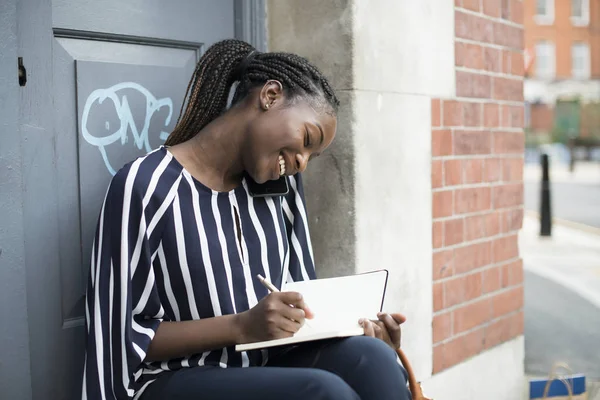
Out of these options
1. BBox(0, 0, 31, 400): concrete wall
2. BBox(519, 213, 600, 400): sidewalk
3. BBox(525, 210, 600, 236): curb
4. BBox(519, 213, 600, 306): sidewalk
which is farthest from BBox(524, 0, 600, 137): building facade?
BBox(0, 0, 31, 400): concrete wall

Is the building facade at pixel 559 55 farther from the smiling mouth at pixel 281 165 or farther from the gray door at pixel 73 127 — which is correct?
the smiling mouth at pixel 281 165

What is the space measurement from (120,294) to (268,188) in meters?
0.60

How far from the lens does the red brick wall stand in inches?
126

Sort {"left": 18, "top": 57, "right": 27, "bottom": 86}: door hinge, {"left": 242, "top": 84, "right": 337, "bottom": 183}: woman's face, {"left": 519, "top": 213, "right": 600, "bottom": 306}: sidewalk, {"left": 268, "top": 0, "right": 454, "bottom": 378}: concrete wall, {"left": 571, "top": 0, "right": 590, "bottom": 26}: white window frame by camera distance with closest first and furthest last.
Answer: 1. {"left": 242, "top": 84, "right": 337, "bottom": 183}: woman's face
2. {"left": 18, "top": 57, "right": 27, "bottom": 86}: door hinge
3. {"left": 268, "top": 0, "right": 454, "bottom": 378}: concrete wall
4. {"left": 519, "top": 213, "right": 600, "bottom": 306}: sidewalk
5. {"left": 571, "top": 0, "right": 590, "bottom": 26}: white window frame

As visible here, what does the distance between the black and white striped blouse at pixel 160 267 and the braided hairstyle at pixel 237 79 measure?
185mm

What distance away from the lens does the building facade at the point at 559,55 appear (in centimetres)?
3816

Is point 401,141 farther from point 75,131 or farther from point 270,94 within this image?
point 75,131

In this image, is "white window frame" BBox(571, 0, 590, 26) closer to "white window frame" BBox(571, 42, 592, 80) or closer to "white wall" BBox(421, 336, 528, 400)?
"white window frame" BBox(571, 42, 592, 80)

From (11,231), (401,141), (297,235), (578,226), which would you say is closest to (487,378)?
(401,141)

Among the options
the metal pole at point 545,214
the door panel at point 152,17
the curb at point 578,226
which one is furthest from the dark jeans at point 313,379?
the curb at point 578,226

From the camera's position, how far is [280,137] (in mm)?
2008

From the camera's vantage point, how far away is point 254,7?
108 inches

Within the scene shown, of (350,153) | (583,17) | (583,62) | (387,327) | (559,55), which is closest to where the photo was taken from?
(387,327)

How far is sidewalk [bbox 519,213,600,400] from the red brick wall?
14.3 inches
